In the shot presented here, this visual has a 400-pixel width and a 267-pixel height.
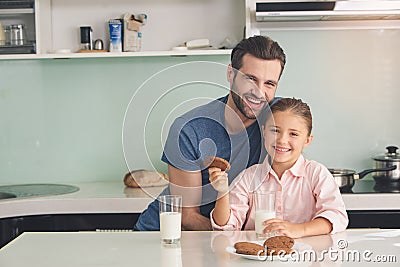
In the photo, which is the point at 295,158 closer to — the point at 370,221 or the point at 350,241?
the point at 350,241

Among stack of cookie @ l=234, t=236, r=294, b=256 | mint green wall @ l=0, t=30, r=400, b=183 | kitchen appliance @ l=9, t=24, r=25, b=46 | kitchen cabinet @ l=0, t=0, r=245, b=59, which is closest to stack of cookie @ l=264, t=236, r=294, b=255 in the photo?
stack of cookie @ l=234, t=236, r=294, b=256

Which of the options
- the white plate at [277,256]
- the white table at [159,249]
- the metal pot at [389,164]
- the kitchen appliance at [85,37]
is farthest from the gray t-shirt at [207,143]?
the kitchen appliance at [85,37]

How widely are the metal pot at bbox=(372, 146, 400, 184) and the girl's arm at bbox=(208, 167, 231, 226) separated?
136 cm

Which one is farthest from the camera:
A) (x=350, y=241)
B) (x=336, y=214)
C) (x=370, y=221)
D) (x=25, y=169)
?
(x=25, y=169)

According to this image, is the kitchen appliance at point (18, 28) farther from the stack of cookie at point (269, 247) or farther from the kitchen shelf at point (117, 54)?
the stack of cookie at point (269, 247)

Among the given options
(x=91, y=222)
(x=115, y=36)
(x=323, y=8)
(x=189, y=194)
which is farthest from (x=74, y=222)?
(x=323, y=8)

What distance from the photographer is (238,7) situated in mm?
3383

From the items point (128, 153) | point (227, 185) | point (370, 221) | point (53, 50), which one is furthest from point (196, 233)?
point (53, 50)

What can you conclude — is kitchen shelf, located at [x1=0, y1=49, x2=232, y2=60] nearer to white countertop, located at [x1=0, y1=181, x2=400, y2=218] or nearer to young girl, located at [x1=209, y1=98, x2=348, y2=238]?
white countertop, located at [x1=0, y1=181, x2=400, y2=218]

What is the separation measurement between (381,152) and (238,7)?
101 cm

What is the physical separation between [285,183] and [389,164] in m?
1.25

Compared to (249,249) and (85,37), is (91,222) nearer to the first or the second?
(85,37)

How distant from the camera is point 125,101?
3428 mm

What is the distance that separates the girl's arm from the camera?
1872mm
